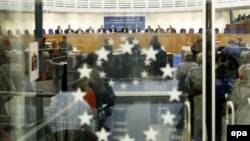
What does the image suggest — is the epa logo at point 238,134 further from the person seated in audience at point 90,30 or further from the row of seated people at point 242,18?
the person seated in audience at point 90,30

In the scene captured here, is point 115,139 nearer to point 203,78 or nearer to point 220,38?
point 203,78

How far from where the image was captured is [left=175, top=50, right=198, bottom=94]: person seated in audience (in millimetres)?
2145

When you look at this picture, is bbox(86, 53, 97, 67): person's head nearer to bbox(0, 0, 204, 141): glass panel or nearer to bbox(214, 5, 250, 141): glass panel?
bbox(0, 0, 204, 141): glass panel

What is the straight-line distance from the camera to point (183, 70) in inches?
85.3

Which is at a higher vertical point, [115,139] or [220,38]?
[220,38]

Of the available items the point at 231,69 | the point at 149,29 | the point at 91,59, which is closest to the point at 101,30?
the point at 91,59

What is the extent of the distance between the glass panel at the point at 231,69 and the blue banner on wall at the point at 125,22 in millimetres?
452

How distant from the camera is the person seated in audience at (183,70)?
7.04 feet

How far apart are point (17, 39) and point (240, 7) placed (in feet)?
4.54

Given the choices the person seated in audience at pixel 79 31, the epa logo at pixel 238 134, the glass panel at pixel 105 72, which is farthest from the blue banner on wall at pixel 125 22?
the epa logo at pixel 238 134

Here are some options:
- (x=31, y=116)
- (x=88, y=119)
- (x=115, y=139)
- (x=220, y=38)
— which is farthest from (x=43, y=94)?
(x=220, y=38)

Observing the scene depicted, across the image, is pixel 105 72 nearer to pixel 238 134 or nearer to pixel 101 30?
pixel 101 30

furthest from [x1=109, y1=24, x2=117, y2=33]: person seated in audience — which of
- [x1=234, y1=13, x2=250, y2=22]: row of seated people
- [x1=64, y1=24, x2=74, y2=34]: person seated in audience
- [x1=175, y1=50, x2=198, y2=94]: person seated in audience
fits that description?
[x1=234, y1=13, x2=250, y2=22]: row of seated people

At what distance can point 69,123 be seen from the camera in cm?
226
